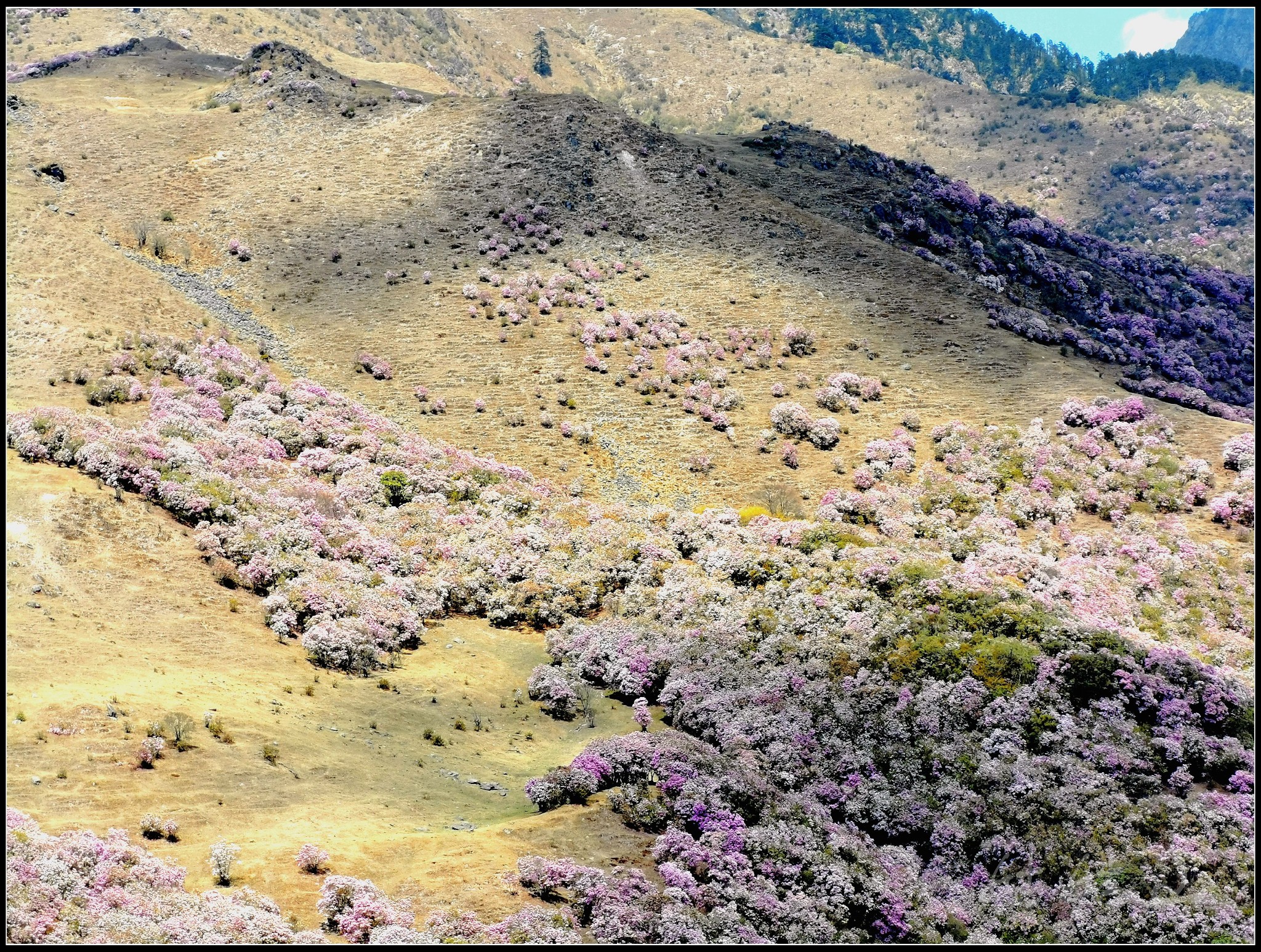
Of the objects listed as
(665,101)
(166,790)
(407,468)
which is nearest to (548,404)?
(407,468)

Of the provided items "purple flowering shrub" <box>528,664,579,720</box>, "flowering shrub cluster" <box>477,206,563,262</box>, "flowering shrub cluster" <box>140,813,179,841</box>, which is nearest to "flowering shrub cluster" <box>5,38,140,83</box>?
"flowering shrub cluster" <box>477,206,563,262</box>

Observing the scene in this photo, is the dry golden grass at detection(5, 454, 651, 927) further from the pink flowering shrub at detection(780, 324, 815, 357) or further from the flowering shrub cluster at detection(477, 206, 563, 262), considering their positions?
the flowering shrub cluster at detection(477, 206, 563, 262)

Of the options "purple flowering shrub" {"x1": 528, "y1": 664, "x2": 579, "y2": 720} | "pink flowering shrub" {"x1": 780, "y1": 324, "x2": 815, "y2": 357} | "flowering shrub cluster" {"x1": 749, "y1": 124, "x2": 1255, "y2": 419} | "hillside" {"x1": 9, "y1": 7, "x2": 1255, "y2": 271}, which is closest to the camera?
"purple flowering shrub" {"x1": 528, "y1": 664, "x2": 579, "y2": 720}

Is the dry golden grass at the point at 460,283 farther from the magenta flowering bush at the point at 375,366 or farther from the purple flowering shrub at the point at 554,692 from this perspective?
the purple flowering shrub at the point at 554,692

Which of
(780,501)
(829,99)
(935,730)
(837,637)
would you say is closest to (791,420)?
(780,501)

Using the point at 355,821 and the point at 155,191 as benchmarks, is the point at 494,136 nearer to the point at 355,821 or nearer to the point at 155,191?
the point at 155,191

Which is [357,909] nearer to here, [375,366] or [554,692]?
[554,692]

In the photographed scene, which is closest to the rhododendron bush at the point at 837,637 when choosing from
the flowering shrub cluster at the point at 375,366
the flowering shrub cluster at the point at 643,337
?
the flowering shrub cluster at the point at 375,366
